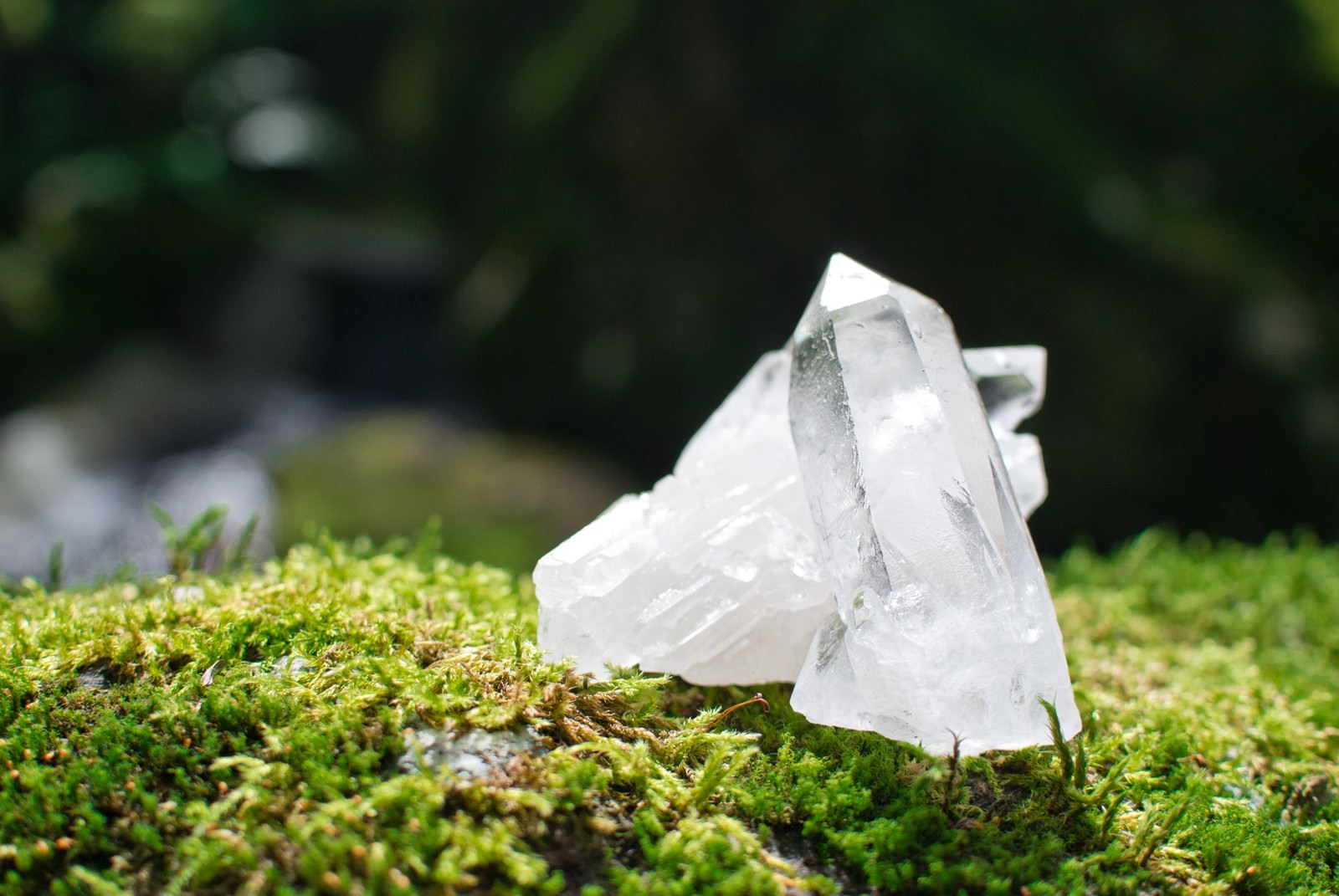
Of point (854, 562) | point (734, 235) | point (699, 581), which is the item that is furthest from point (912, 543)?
point (734, 235)

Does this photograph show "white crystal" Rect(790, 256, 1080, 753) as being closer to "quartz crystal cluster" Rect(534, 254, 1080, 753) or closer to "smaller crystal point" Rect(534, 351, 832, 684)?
"quartz crystal cluster" Rect(534, 254, 1080, 753)

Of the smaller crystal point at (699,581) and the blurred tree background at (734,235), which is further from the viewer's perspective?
the blurred tree background at (734,235)

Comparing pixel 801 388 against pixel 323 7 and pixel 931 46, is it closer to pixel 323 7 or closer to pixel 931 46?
pixel 931 46

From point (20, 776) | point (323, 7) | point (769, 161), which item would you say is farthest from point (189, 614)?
point (323, 7)

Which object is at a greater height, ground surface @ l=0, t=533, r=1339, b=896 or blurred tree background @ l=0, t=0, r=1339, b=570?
blurred tree background @ l=0, t=0, r=1339, b=570

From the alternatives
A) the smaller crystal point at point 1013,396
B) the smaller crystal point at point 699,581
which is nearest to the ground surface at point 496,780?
the smaller crystal point at point 699,581

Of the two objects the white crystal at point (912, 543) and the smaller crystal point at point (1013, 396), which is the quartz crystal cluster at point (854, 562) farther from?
the smaller crystal point at point (1013, 396)

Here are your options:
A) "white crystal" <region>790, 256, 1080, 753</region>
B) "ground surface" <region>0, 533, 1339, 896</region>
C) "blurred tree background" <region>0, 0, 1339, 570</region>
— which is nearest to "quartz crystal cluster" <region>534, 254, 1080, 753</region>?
"white crystal" <region>790, 256, 1080, 753</region>
